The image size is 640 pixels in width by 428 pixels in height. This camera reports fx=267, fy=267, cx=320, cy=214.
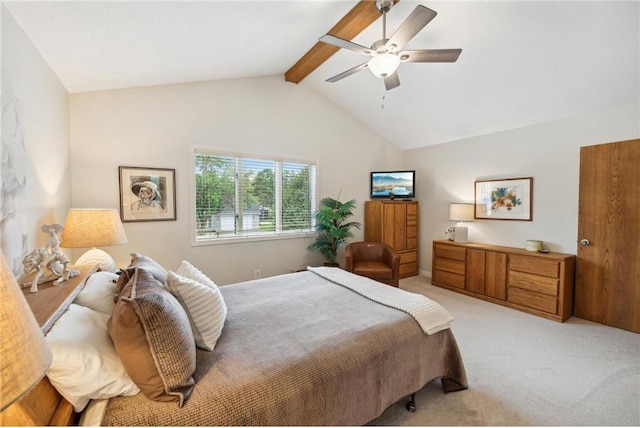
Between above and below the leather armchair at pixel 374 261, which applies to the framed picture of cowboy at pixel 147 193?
above

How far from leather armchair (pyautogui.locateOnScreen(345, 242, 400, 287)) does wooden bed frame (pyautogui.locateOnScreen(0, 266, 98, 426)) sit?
9.83 feet

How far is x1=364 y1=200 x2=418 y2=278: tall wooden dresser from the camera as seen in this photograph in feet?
14.8

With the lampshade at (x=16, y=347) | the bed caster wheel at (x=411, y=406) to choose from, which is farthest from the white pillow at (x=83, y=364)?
the bed caster wheel at (x=411, y=406)

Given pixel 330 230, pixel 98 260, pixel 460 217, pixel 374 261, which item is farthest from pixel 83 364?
pixel 460 217

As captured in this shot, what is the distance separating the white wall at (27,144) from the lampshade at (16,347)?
4.38 feet

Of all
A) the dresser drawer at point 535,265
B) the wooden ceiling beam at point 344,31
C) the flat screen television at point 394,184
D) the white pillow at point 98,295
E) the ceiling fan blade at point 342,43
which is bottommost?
the dresser drawer at point 535,265

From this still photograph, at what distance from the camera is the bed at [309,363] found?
106cm

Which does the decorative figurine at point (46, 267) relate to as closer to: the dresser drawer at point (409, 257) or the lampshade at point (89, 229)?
the lampshade at point (89, 229)

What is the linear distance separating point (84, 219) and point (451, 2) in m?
3.62

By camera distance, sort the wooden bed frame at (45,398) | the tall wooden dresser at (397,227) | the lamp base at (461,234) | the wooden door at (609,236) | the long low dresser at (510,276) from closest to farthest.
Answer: the wooden bed frame at (45,398) → the wooden door at (609,236) → the long low dresser at (510,276) → the lamp base at (461,234) → the tall wooden dresser at (397,227)

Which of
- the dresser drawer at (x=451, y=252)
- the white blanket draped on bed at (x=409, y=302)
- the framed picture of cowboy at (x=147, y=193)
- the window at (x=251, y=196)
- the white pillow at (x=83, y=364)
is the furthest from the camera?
the dresser drawer at (x=451, y=252)

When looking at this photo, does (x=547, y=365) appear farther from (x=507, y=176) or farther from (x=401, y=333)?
(x=507, y=176)

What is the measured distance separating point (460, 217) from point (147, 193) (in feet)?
13.9

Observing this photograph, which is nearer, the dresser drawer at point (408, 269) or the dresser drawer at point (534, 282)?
the dresser drawer at point (534, 282)
